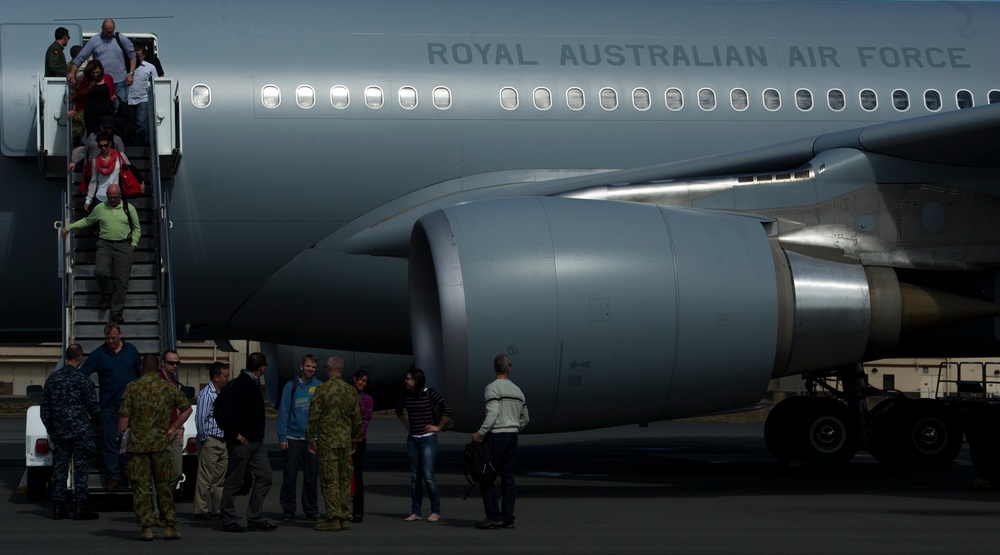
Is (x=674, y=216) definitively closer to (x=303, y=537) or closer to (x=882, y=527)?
(x=882, y=527)

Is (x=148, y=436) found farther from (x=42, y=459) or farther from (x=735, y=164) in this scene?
(x=735, y=164)

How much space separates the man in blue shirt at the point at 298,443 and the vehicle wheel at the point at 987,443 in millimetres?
6425

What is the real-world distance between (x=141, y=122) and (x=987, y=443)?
892cm

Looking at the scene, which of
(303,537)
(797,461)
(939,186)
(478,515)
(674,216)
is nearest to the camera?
(303,537)

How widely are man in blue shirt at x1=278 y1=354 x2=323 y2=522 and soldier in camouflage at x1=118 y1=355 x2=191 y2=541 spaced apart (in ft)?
3.83

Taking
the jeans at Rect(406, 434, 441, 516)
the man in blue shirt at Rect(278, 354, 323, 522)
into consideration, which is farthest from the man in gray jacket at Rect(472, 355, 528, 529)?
the man in blue shirt at Rect(278, 354, 323, 522)

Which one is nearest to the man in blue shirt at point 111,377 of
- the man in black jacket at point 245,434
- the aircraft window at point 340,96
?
the man in black jacket at point 245,434

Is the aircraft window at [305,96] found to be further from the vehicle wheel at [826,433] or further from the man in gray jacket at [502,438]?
the vehicle wheel at [826,433]

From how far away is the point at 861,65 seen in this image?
14250 millimetres

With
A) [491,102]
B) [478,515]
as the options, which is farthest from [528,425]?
[491,102]

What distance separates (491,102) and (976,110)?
186 inches

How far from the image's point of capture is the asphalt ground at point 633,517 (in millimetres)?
8742

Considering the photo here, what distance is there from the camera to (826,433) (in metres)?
16.3

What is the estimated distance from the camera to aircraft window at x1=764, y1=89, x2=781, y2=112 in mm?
13977
